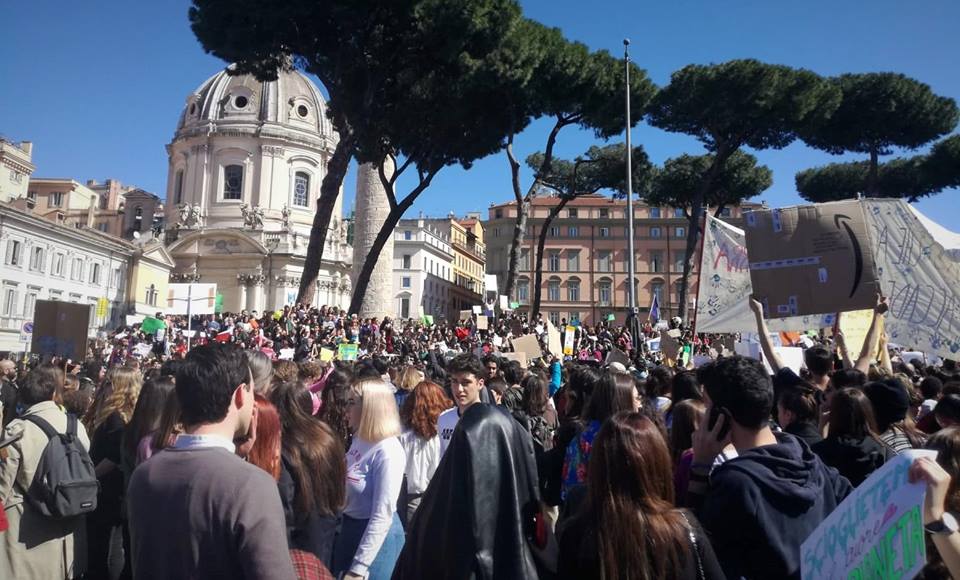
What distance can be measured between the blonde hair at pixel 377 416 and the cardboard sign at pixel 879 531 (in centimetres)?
200

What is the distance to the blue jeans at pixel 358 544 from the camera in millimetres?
3016

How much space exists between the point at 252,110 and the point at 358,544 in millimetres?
58017

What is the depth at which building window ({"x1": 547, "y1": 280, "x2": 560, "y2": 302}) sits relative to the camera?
192 feet

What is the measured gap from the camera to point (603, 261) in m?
58.5

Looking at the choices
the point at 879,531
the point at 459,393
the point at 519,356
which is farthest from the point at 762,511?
the point at 519,356

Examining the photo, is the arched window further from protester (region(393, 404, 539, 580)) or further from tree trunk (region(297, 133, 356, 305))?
protester (region(393, 404, 539, 580))

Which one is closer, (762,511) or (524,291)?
(762,511)

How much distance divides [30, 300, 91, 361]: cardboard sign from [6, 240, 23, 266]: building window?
82.9ft

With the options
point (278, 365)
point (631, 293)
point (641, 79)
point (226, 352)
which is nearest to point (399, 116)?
point (631, 293)

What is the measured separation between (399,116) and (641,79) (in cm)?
1021

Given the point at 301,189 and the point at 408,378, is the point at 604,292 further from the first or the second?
the point at 408,378

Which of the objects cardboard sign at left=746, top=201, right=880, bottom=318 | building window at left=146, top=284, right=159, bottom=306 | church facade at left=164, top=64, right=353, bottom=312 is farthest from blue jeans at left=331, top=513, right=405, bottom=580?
church facade at left=164, top=64, right=353, bottom=312

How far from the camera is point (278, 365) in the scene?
18.3ft

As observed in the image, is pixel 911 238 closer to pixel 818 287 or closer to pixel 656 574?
pixel 818 287
